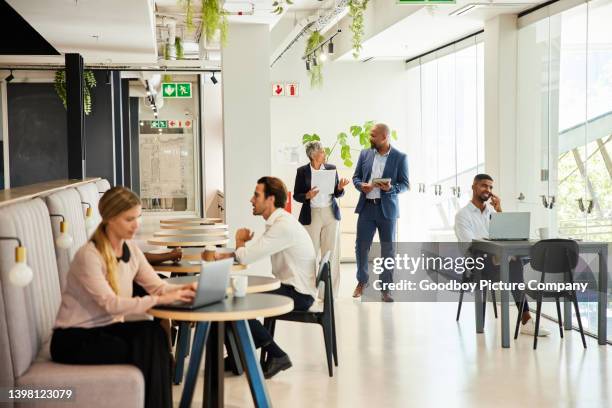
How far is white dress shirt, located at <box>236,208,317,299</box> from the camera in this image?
5.94 meters

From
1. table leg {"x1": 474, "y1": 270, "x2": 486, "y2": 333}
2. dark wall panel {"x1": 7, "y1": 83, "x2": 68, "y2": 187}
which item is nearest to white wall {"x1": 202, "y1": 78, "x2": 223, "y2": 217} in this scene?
dark wall panel {"x1": 7, "y1": 83, "x2": 68, "y2": 187}

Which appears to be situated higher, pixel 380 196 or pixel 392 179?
pixel 392 179

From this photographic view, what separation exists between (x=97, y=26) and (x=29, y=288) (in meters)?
7.15

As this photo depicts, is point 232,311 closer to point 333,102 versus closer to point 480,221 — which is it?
point 480,221

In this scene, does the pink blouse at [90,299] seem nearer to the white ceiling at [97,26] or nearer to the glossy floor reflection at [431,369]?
the glossy floor reflection at [431,369]

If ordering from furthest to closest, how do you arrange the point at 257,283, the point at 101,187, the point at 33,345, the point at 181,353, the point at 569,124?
the point at 101,187 → the point at 569,124 → the point at 181,353 → the point at 257,283 → the point at 33,345

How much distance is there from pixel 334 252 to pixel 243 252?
12.5 ft

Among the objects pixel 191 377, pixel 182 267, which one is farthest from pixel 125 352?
pixel 182 267

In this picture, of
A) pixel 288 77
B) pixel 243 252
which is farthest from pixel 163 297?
pixel 288 77

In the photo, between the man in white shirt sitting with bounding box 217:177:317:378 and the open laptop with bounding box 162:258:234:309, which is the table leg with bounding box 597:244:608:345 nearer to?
the man in white shirt sitting with bounding box 217:177:317:378

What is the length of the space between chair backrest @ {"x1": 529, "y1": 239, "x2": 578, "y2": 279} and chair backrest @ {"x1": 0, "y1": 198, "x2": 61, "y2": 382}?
396cm

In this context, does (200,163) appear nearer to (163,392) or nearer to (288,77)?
→ (288,77)

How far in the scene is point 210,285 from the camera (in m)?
4.14

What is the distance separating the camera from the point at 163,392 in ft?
13.6
